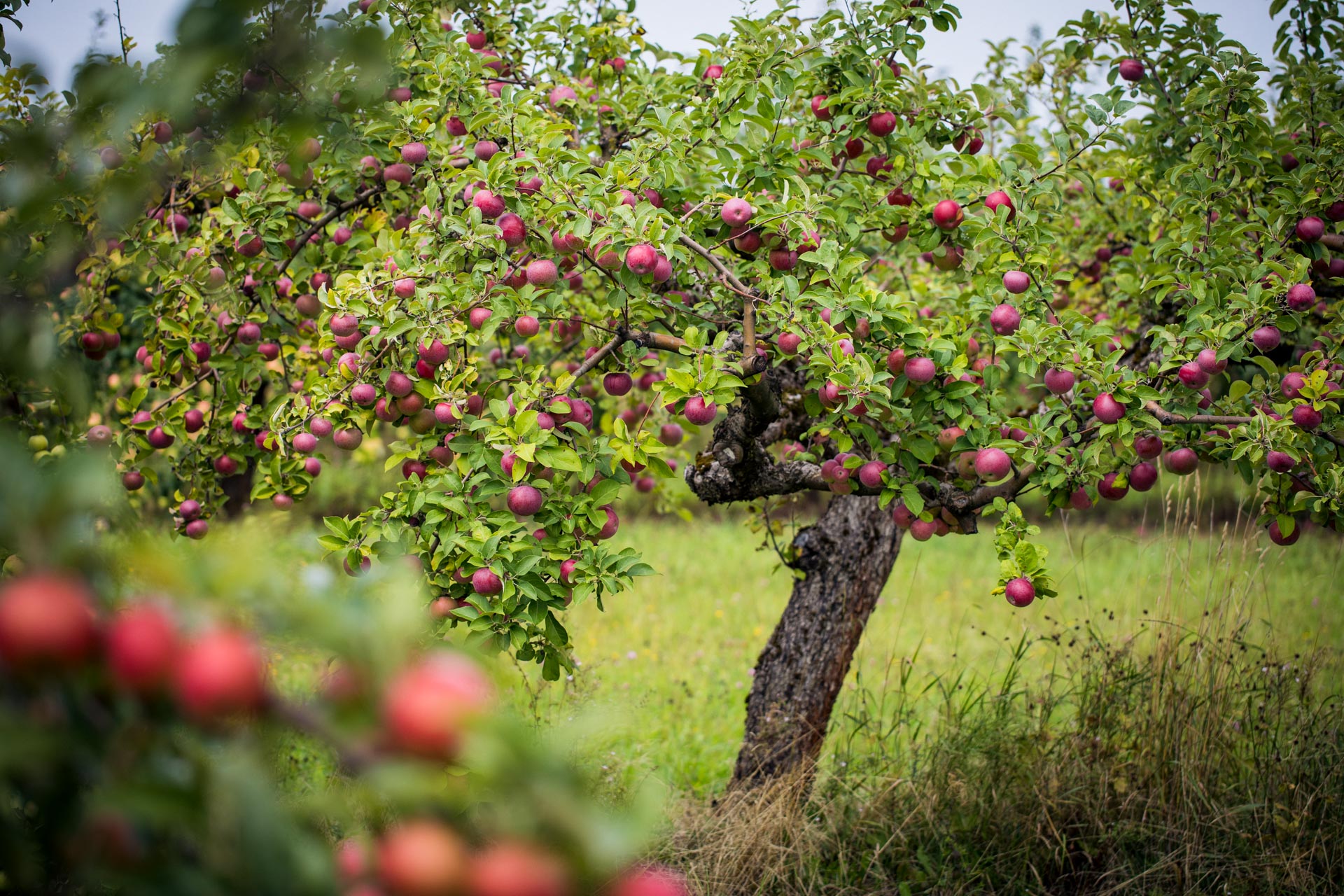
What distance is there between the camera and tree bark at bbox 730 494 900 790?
289 cm

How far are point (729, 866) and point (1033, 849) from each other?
828 mm

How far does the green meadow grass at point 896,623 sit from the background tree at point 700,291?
920 millimetres

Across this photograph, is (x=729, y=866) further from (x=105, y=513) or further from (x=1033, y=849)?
(x=105, y=513)

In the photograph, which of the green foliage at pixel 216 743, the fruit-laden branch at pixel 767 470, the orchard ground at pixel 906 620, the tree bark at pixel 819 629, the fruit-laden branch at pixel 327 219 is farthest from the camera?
the orchard ground at pixel 906 620

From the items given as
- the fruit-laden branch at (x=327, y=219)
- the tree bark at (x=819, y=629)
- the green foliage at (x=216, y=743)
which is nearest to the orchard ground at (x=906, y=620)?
the tree bark at (x=819, y=629)

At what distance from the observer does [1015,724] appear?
9.67 feet

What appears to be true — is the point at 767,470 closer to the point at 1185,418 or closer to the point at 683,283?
the point at 683,283

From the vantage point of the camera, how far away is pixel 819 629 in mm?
2932

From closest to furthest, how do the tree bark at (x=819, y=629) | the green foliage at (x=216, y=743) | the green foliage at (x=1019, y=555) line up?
the green foliage at (x=216, y=743) → the green foliage at (x=1019, y=555) → the tree bark at (x=819, y=629)

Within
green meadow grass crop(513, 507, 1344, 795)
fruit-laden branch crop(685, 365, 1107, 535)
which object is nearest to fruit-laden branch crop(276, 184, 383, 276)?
fruit-laden branch crop(685, 365, 1107, 535)

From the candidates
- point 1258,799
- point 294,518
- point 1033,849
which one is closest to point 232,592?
point 1033,849

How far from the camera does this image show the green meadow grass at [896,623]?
310cm

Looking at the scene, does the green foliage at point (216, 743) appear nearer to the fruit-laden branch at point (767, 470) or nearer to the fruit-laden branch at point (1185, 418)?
the fruit-laden branch at point (767, 470)

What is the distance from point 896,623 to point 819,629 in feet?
9.05
